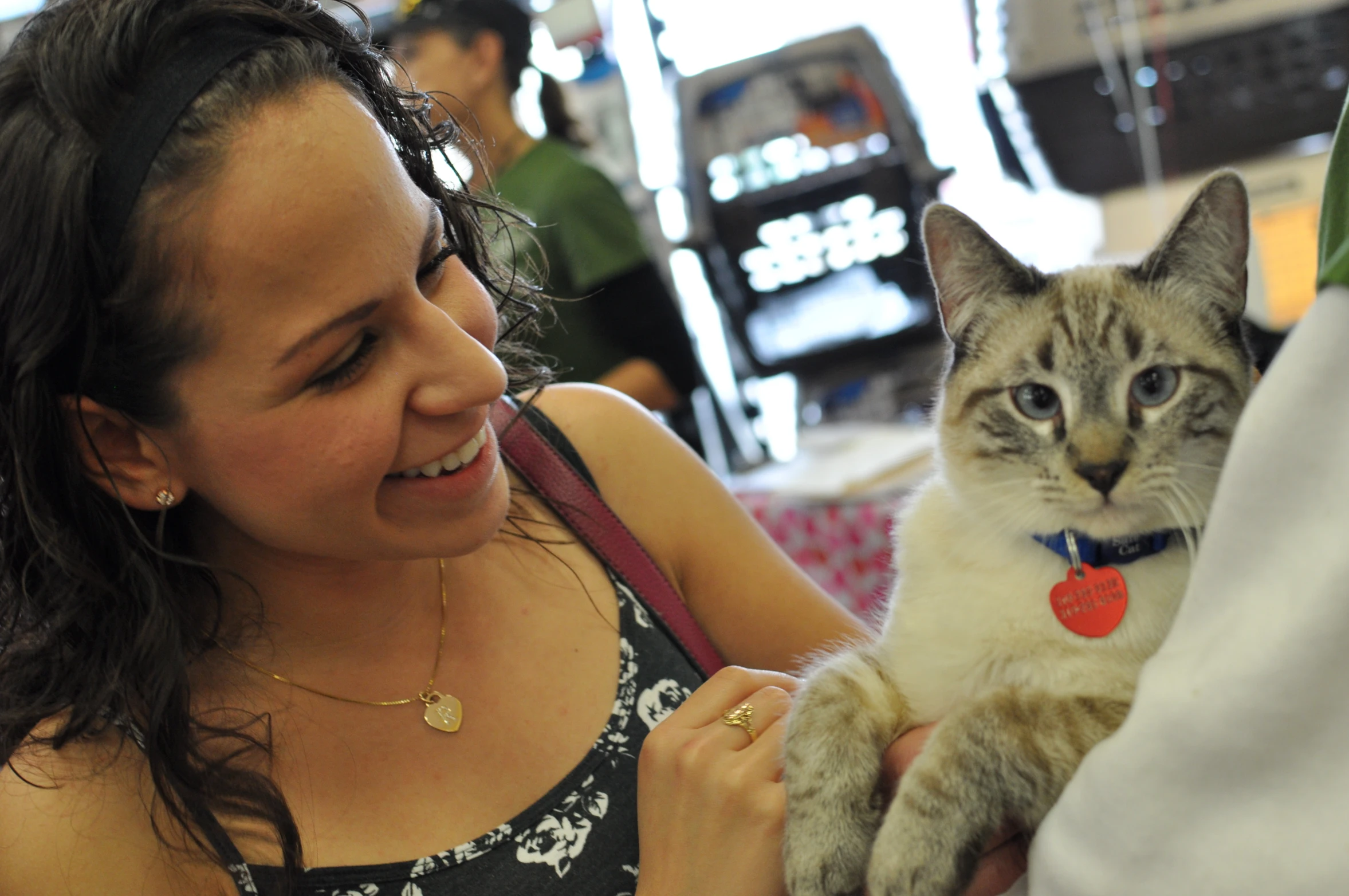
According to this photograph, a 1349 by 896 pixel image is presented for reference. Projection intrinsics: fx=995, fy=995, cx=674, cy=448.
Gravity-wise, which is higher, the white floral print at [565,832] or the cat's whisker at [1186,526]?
the cat's whisker at [1186,526]

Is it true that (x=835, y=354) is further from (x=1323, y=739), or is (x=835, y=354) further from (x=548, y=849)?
(x=1323, y=739)

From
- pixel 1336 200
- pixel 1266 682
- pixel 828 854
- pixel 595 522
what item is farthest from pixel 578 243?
pixel 1266 682

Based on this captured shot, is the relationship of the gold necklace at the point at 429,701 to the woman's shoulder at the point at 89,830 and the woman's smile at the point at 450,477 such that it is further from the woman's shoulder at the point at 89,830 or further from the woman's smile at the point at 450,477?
the woman's smile at the point at 450,477

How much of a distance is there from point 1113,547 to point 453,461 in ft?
1.90

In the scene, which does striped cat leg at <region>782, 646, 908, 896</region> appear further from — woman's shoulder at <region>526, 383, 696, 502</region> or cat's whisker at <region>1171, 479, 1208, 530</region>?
woman's shoulder at <region>526, 383, 696, 502</region>

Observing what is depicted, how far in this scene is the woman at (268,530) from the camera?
0.81 meters

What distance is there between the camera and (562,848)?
0.93 metres

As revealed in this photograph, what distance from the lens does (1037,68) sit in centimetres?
224

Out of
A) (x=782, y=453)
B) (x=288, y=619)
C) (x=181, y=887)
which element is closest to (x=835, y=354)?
(x=782, y=453)

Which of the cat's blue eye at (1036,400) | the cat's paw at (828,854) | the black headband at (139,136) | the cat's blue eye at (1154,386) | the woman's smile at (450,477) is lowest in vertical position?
the cat's paw at (828,854)

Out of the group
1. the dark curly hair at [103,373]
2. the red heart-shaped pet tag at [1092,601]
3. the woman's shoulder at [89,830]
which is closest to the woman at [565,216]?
the dark curly hair at [103,373]

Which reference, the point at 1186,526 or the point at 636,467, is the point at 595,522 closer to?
the point at 636,467

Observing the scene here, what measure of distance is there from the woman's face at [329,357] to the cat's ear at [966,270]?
0.44 meters

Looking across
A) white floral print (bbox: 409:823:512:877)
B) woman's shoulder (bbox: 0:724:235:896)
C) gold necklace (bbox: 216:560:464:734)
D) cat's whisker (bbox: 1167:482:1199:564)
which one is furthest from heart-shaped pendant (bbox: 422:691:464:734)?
cat's whisker (bbox: 1167:482:1199:564)
